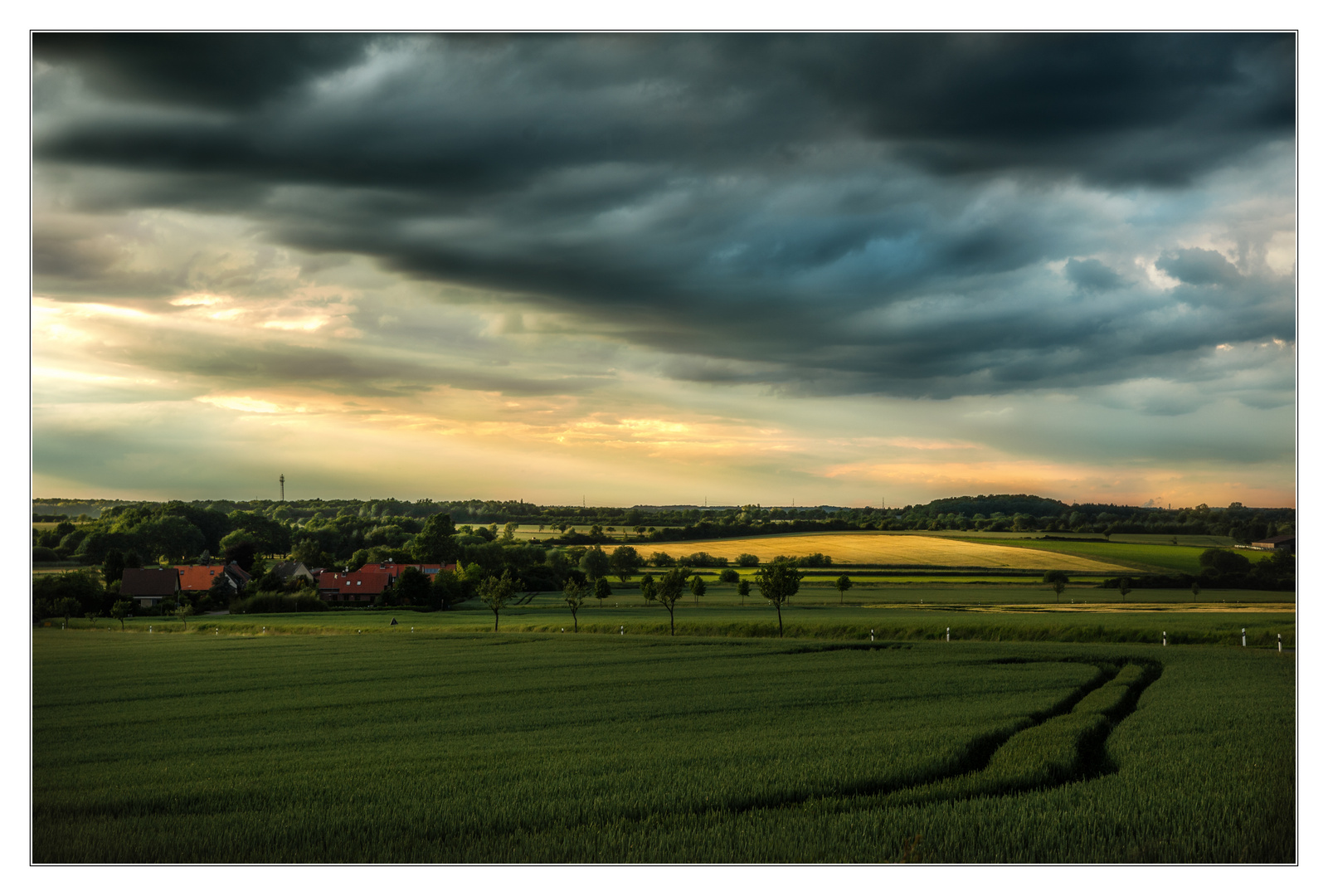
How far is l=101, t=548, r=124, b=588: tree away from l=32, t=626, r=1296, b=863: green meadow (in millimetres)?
8137

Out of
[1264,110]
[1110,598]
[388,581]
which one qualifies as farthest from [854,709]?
[388,581]

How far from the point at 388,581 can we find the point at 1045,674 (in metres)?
47.5

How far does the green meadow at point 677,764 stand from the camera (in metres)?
8.08

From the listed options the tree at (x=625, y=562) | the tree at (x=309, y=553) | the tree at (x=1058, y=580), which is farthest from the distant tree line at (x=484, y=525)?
the tree at (x=1058, y=580)

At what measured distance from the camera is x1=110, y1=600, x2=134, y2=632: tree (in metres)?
38.5

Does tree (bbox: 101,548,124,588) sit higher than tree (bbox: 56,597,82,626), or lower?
higher

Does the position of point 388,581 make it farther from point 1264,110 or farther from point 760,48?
point 1264,110

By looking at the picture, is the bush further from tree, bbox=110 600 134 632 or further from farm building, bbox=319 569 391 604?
tree, bbox=110 600 134 632

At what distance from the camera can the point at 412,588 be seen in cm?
5312

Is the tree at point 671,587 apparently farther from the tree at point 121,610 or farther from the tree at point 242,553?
the tree at point 121,610

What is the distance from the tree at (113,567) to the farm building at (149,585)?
804 mm

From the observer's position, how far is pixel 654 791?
966 cm

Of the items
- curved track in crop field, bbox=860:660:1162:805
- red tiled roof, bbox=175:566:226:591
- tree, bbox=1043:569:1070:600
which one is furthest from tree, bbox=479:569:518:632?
tree, bbox=1043:569:1070:600

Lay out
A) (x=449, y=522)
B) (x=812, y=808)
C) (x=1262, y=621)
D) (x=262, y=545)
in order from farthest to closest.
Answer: (x=449, y=522) < (x=262, y=545) < (x=1262, y=621) < (x=812, y=808)
